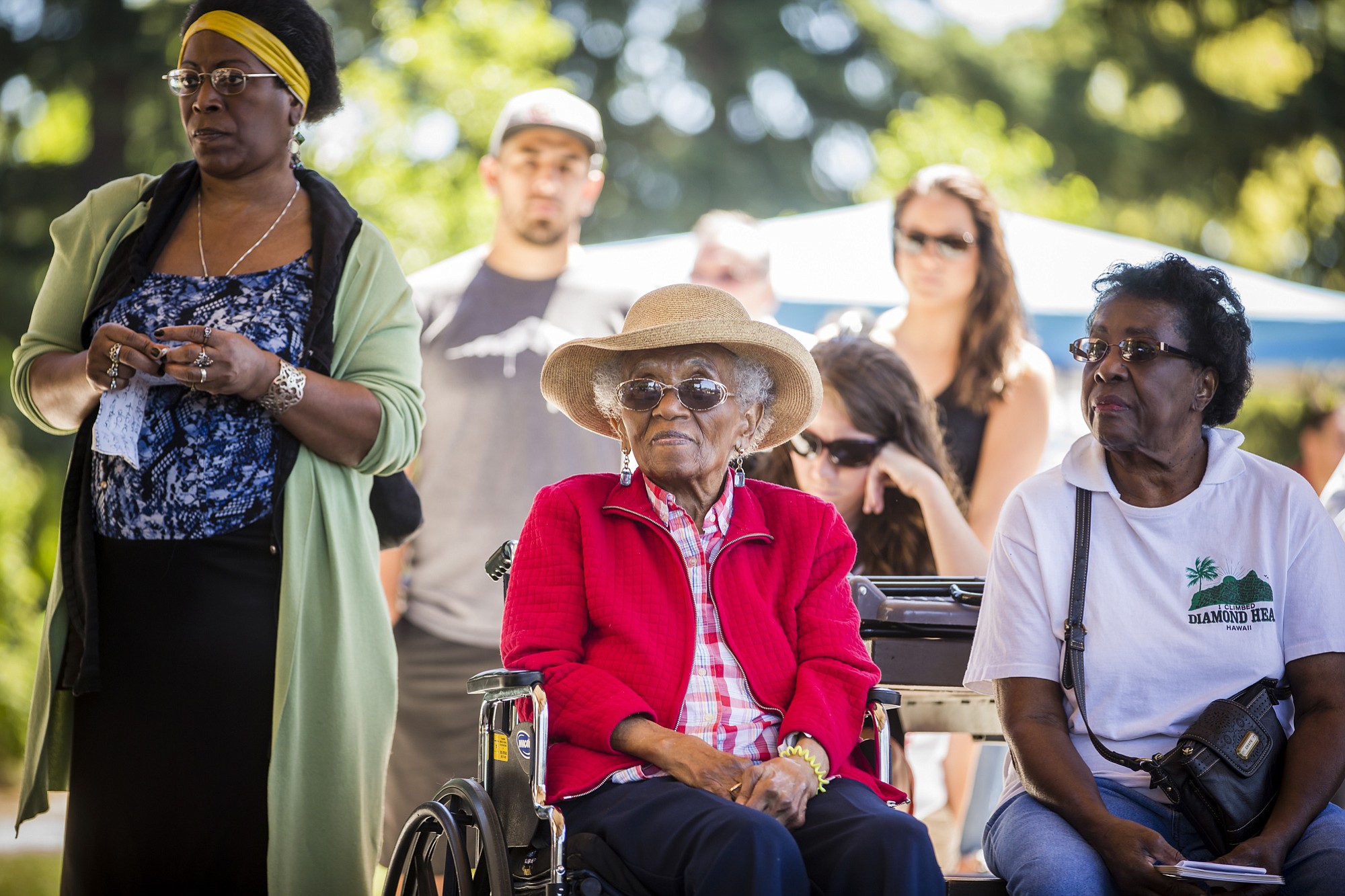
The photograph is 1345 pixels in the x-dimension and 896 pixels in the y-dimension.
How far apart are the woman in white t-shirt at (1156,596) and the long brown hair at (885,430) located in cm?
178

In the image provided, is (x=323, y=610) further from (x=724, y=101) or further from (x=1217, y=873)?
(x=724, y=101)

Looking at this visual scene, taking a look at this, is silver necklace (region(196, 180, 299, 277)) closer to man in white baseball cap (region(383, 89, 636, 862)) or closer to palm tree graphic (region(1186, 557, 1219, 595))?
palm tree graphic (region(1186, 557, 1219, 595))

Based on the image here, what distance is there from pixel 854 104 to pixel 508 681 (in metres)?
14.4

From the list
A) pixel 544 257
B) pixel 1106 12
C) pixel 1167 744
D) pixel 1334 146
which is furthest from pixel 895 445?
pixel 1106 12

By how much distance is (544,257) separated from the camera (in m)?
5.36

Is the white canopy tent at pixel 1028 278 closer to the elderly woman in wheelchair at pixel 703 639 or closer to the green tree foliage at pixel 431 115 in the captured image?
the elderly woman in wheelchair at pixel 703 639

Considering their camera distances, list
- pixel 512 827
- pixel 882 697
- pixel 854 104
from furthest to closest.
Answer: pixel 854 104 → pixel 882 697 → pixel 512 827

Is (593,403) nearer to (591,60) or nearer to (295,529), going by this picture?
(295,529)

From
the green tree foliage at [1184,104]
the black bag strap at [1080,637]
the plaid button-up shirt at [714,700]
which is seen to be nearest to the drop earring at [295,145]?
the plaid button-up shirt at [714,700]

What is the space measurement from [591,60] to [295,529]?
1325cm

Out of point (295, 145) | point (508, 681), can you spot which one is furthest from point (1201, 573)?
point (295, 145)

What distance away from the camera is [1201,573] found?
2.65 metres

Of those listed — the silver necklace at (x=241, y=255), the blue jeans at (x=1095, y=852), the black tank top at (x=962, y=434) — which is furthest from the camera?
the black tank top at (x=962, y=434)

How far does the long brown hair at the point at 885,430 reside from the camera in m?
4.59
